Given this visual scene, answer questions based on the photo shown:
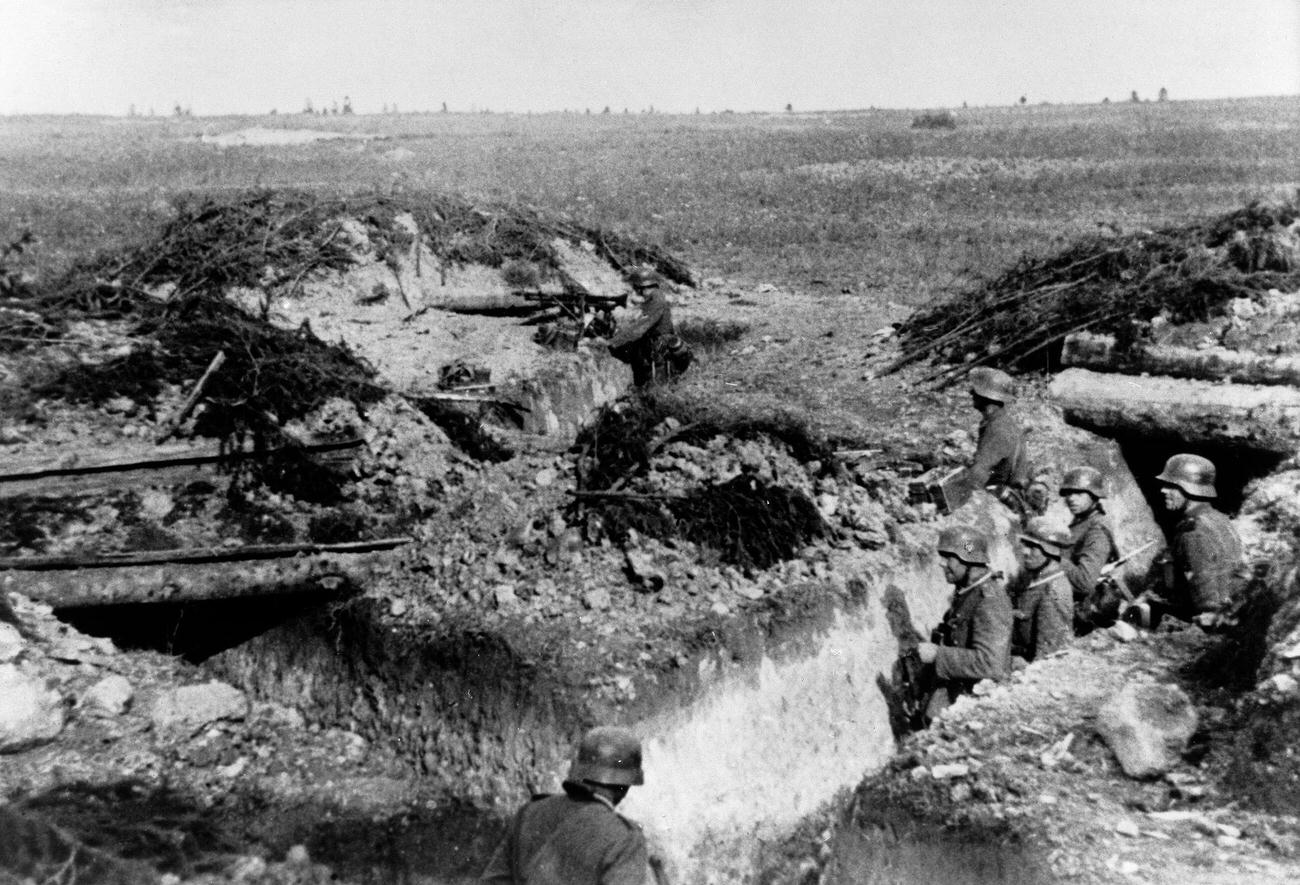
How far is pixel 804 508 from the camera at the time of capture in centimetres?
667

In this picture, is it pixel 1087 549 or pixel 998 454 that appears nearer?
pixel 1087 549

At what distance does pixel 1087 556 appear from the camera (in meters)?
6.84

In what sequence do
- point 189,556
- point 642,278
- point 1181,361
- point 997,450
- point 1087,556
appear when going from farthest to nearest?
point 642,278 < point 1181,361 < point 997,450 < point 1087,556 < point 189,556

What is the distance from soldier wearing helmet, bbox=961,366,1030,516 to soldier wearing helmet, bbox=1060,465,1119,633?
56 centimetres

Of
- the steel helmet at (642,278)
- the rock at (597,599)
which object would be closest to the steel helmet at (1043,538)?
the rock at (597,599)

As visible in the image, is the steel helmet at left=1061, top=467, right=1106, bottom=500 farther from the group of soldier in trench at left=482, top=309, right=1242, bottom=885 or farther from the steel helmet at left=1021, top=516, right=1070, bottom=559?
the steel helmet at left=1021, top=516, right=1070, bottom=559

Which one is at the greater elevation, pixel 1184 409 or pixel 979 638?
pixel 1184 409

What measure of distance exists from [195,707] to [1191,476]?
5.83m

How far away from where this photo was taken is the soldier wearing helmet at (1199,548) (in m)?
6.25

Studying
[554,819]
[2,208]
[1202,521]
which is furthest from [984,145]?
[554,819]

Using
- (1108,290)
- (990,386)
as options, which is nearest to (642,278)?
(1108,290)

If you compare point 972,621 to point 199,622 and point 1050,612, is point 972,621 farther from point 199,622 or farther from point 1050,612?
point 199,622

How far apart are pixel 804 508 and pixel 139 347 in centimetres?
517

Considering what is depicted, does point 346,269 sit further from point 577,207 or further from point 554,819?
point 577,207
